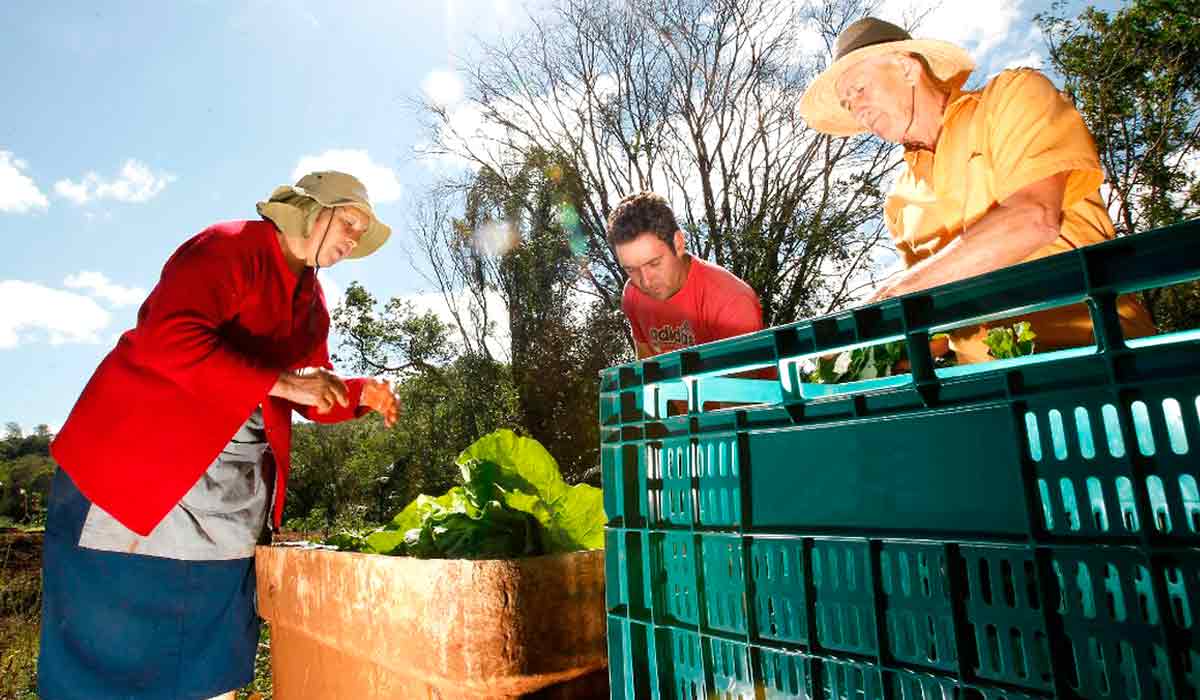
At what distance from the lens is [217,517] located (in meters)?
1.89

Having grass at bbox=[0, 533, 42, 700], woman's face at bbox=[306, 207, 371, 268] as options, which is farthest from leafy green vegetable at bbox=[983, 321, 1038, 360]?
grass at bbox=[0, 533, 42, 700]

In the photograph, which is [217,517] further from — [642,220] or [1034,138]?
[1034,138]

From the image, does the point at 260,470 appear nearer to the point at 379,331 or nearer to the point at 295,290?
the point at 295,290

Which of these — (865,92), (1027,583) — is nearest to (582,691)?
(1027,583)

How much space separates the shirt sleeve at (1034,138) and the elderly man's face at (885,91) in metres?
0.30

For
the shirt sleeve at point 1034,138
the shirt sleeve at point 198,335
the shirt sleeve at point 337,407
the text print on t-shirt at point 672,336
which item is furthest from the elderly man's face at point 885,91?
the shirt sleeve at point 198,335

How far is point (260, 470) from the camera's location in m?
2.01

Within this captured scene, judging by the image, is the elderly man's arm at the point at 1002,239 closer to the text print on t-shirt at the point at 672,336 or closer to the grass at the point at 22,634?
the text print on t-shirt at the point at 672,336

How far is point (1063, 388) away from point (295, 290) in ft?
6.45

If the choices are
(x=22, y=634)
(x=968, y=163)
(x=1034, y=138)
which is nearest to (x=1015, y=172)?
(x=1034, y=138)

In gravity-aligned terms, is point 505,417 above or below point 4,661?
above

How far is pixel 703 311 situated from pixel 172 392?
5.55 ft

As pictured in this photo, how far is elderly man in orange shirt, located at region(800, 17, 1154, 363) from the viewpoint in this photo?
1425 millimetres

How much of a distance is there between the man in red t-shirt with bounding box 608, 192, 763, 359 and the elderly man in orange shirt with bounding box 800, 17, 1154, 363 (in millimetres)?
607
